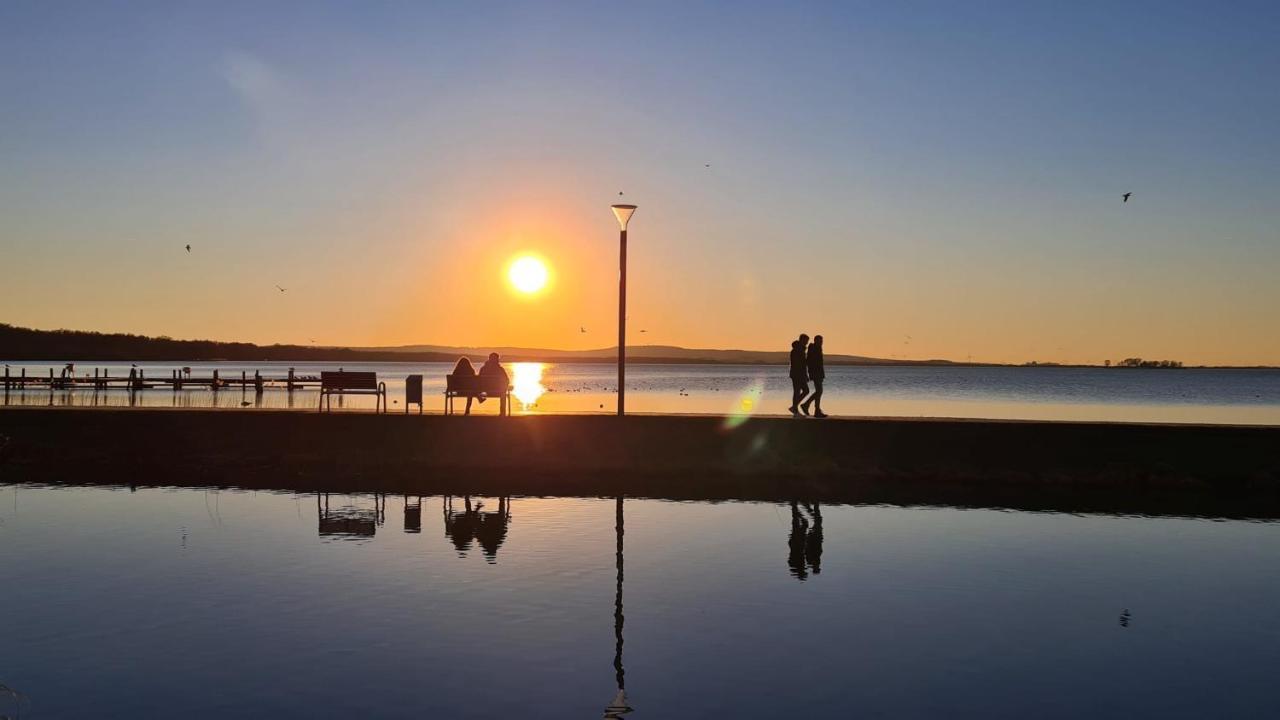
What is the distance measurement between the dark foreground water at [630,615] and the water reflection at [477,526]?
13 cm

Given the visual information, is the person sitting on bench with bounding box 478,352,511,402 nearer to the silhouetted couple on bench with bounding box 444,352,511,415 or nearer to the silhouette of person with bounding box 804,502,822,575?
the silhouetted couple on bench with bounding box 444,352,511,415

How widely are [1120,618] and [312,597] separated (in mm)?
9372

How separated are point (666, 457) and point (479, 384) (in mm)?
6897

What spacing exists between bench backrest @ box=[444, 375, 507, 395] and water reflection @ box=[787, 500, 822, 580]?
444 inches

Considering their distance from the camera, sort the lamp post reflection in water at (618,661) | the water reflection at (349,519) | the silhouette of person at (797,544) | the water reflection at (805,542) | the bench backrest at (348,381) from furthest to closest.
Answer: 1. the bench backrest at (348,381)
2. the water reflection at (349,519)
3. the water reflection at (805,542)
4. the silhouette of person at (797,544)
5. the lamp post reflection in water at (618,661)

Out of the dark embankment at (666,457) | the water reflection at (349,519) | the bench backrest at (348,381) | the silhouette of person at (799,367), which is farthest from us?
the bench backrest at (348,381)

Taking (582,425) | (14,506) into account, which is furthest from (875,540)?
(14,506)

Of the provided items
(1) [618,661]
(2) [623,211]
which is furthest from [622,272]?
(1) [618,661]

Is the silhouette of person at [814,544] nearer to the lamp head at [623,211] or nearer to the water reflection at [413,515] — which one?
the water reflection at [413,515]

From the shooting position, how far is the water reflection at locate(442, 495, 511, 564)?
16312mm

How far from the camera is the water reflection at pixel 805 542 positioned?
49.5ft

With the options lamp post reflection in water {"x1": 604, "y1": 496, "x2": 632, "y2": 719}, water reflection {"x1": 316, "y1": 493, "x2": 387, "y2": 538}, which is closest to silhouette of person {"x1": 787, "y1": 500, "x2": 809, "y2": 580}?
lamp post reflection in water {"x1": 604, "y1": 496, "x2": 632, "y2": 719}

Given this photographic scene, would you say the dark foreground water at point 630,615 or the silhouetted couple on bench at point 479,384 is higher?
the silhouetted couple on bench at point 479,384

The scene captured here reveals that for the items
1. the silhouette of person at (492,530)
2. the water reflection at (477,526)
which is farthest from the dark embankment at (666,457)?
the silhouette of person at (492,530)
